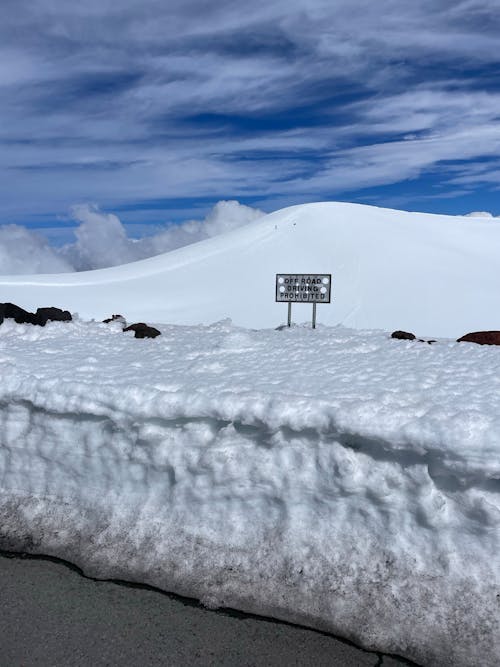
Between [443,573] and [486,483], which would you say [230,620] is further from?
[486,483]

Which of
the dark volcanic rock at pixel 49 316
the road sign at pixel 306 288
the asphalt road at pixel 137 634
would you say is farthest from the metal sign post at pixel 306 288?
the asphalt road at pixel 137 634

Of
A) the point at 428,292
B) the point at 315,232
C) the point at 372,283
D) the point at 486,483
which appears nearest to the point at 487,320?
the point at 428,292

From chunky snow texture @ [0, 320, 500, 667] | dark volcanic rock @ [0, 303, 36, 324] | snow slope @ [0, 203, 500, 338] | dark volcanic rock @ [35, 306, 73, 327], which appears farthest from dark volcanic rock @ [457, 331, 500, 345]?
snow slope @ [0, 203, 500, 338]

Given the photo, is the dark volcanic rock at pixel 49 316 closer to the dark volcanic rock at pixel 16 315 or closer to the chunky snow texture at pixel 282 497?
the dark volcanic rock at pixel 16 315

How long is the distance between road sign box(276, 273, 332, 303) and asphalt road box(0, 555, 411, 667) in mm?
8671

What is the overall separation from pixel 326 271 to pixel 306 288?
17.2 m

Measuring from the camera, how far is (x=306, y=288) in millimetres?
11820

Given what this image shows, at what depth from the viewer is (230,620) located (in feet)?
10.9

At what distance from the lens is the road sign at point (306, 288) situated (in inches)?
463

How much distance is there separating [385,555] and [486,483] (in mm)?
760

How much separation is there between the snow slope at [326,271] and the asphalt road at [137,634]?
1862 centimetres

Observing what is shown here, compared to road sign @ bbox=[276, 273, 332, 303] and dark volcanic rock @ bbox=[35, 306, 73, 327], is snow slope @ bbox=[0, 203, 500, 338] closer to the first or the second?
road sign @ bbox=[276, 273, 332, 303]

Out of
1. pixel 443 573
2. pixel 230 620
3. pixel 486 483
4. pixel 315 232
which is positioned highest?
pixel 315 232

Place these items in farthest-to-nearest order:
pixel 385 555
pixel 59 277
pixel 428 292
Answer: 1. pixel 59 277
2. pixel 428 292
3. pixel 385 555
